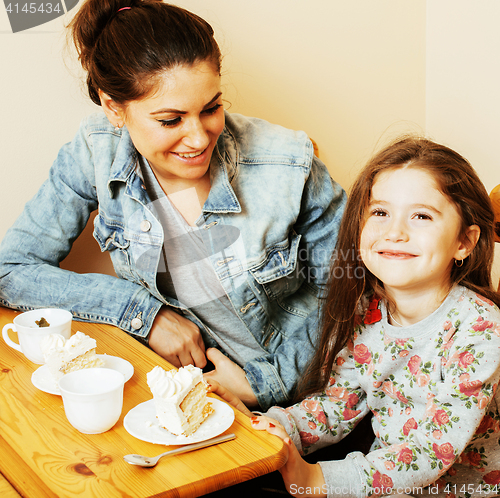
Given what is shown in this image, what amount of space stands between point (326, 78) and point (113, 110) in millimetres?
1017

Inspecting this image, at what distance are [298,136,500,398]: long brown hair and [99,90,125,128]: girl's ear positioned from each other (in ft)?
1.87

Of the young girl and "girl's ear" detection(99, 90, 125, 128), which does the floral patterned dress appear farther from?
"girl's ear" detection(99, 90, 125, 128)

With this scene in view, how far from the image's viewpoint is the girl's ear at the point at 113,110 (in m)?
1.20

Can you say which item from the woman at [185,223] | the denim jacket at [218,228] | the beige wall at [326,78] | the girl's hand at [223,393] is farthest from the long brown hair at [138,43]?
the girl's hand at [223,393]

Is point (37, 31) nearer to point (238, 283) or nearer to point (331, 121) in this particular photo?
point (238, 283)

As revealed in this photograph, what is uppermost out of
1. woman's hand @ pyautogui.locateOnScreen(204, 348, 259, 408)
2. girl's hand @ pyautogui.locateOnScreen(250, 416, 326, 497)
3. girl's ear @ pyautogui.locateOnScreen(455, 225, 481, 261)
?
girl's ear @ pyautogui.locateOnScreen(455, 225, 481, 261)

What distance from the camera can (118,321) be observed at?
118 cm

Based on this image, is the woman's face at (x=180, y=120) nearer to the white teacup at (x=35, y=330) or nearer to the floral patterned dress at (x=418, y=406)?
the white teacup at (x=35, y=330)

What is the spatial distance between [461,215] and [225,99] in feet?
3.29

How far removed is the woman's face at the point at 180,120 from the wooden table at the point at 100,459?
0.56 metres

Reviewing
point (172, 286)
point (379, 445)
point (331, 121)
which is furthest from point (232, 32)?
point (379, 445)

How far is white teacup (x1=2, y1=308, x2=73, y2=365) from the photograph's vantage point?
0.93 m

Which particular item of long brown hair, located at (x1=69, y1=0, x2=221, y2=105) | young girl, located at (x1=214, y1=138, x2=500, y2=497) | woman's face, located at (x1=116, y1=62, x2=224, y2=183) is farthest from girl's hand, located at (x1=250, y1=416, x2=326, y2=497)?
long brown hair, located at (x1=69, y1=0, x2=221, y2=105)

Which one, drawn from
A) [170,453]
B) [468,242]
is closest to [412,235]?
[468,242]
